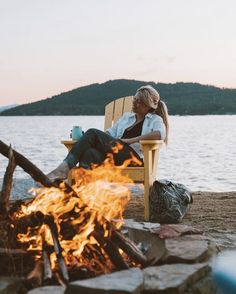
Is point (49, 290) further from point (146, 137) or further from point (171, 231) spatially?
point (146, 137)

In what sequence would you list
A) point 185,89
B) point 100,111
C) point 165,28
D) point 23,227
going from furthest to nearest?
point 100,111, point 185,89, point 165,28, point 23,227

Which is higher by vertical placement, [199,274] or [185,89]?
[185,89]

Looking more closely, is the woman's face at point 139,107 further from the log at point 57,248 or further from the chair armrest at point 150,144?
the log at point 57,248

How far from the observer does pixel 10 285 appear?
2.45 metres

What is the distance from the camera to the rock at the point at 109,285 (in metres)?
2.27

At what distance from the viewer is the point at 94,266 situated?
2766 mm

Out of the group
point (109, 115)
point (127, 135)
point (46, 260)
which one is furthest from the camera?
point (109, 115)

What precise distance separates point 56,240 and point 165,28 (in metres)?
10.7

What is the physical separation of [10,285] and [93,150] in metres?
2.19

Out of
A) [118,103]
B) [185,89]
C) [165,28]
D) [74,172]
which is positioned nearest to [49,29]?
[165,28]

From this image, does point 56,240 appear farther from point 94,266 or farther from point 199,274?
point 199,274

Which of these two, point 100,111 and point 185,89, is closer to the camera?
point 185,89

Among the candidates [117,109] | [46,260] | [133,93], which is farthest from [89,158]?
[133,93]

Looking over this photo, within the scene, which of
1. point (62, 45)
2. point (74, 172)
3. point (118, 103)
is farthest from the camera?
point (62, 45)
